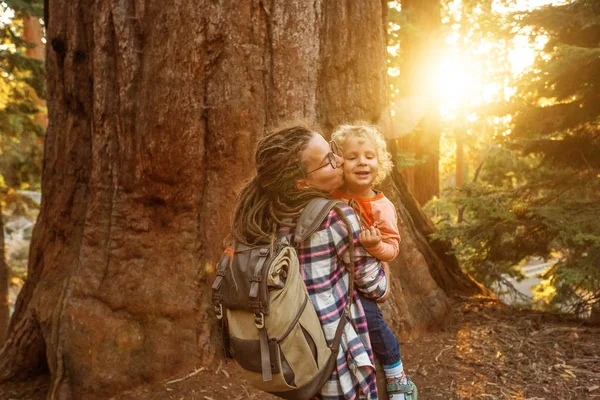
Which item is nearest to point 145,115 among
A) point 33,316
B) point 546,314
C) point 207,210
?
point 207,210

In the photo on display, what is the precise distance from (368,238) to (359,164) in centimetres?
47

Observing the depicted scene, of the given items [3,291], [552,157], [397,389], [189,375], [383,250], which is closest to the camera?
[383,250]

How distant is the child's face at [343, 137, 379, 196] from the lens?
255 centimetres

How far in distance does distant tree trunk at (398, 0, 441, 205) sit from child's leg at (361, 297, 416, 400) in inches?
277

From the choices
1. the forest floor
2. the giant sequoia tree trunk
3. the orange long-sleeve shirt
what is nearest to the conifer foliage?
the forest floor

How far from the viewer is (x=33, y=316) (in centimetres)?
482

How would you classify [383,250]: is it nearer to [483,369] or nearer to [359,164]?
[359,164]

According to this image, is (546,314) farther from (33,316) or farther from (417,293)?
(33,316)

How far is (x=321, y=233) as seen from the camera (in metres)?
2.21

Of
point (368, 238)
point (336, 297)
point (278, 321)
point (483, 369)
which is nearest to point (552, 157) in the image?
point (483, 369)

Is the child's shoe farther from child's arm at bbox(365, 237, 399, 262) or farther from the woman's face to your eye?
the woman's face

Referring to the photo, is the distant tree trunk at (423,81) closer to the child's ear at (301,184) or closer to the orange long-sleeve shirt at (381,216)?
the orange long-sleeve shirt at (381,216)

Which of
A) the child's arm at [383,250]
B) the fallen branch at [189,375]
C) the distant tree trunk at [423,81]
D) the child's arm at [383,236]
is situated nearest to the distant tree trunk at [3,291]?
the fallen branch at [189,375]

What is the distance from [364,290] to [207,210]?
7.49ft
